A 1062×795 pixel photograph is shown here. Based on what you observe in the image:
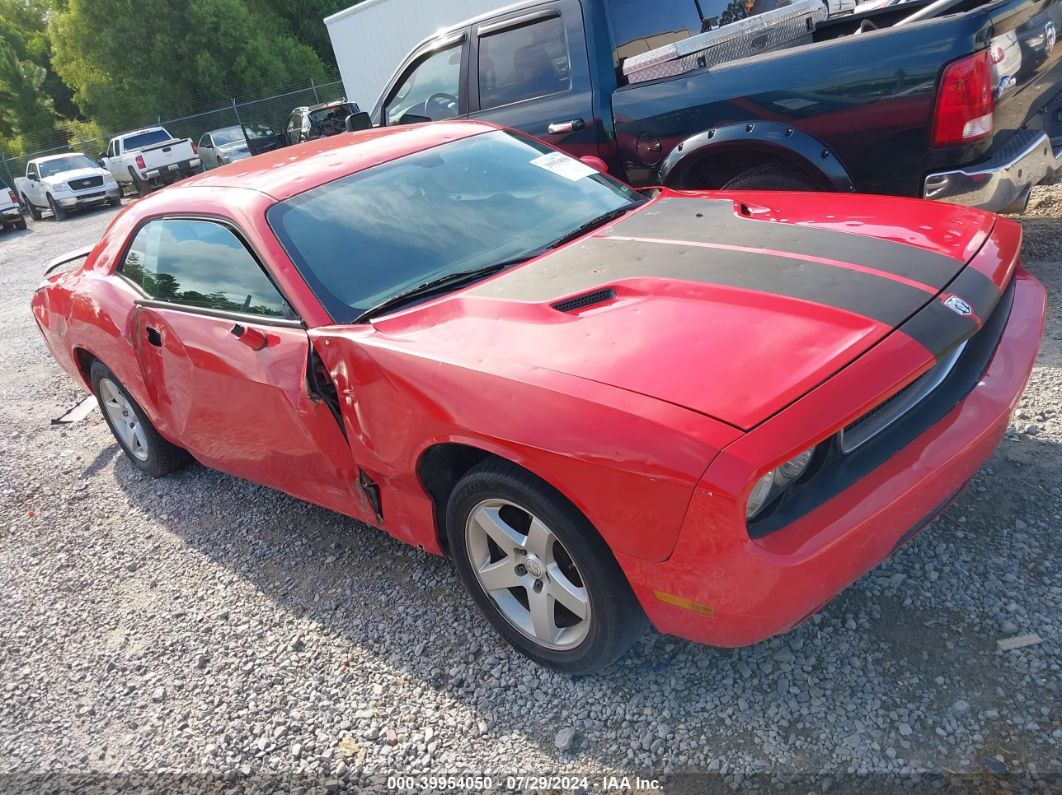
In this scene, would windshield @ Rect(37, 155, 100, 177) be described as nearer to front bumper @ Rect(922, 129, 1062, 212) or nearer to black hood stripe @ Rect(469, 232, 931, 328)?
black hood stripe @ Rect(469, 232, 931, 328)

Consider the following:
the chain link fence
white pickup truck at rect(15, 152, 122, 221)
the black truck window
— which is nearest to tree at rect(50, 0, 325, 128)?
the chain link fence

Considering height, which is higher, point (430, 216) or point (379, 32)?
point (379, 32)

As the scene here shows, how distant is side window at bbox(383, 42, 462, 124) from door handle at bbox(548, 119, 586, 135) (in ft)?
3.42

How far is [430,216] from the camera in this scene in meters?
3.08

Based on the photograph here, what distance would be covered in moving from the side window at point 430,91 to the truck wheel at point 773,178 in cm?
249

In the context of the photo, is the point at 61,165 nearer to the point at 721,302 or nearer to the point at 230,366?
the point at 230,366

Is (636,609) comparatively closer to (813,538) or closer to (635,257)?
(813,538)

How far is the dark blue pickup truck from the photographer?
3.72 meters

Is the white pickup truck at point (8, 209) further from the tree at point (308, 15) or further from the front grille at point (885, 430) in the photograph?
the front grille at point (885, 430)

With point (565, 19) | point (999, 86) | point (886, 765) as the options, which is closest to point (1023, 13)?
point (999, 86)

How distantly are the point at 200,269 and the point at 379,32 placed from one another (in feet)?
54.3

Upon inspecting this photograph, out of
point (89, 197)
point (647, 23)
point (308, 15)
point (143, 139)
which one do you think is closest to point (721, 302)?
point (647, 23)

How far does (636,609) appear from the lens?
87.3 inches

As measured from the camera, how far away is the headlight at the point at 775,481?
1.92m
